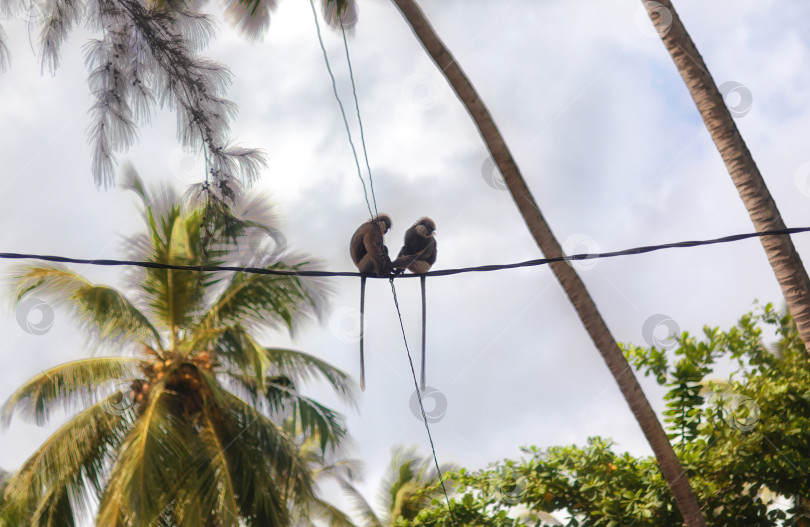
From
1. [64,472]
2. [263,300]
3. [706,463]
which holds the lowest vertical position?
[706,463]

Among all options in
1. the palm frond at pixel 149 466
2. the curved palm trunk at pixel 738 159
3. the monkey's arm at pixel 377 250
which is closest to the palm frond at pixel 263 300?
the palm frond at pixel 149 466

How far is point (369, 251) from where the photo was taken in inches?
209

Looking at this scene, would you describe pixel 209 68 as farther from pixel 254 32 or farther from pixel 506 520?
pixel 506 520

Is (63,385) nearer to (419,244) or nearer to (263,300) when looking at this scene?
(263,300)

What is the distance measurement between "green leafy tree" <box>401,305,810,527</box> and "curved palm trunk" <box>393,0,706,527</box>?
0.93m

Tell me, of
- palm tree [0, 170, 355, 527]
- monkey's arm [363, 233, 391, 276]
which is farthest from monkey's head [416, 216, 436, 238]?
palm tree [0, 170, 355, 527]

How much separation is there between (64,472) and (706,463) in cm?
590

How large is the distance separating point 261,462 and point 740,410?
14.6 feet

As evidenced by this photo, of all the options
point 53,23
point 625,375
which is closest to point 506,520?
point 625,375

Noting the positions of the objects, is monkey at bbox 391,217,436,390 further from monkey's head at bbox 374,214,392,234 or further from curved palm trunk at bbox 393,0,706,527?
curved palm trunk at bbox 393,0,706,527

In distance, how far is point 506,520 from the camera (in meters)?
6.98

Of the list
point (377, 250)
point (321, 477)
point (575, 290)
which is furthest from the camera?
point (321, 477)

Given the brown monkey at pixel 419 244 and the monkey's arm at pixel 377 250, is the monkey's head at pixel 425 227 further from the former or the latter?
the monkey's arm at pixel 377 250

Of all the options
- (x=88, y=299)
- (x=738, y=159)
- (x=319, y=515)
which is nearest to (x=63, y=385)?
(x=88, y=299)
